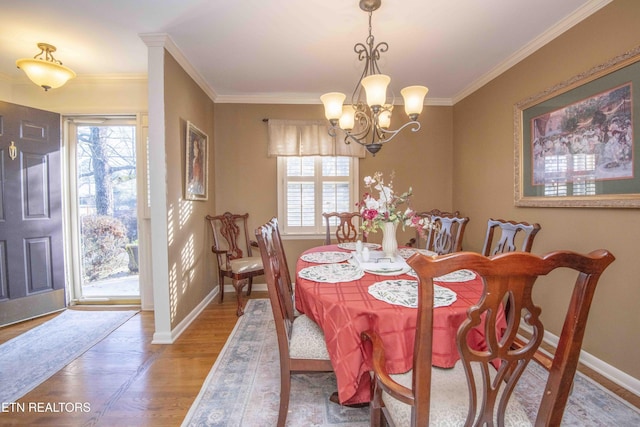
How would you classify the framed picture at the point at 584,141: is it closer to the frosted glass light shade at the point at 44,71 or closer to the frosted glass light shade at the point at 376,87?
the frosted glass light shade at the point at 376,87

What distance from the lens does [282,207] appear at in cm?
373

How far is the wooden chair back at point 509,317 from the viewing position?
2.31ft

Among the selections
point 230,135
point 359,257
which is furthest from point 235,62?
point 359,257

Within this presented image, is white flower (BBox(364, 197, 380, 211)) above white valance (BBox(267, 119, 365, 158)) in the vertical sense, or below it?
below

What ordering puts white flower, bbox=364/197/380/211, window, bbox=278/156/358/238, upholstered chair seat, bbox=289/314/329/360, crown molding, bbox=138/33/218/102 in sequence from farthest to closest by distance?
1. window, bbox=278/156/358/238
2. crown molding, bbox=138/33/218/102
3. white flower, bbox=364/197/380/211
4. upholstered chair seat, bbox=289/314/329/360

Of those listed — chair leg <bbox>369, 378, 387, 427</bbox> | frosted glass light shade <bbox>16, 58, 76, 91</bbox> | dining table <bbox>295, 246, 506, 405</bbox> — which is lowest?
chair leg <bbox>369, 378, 387, 427</bbox>

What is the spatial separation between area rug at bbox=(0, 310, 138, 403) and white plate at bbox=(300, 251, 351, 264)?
1962 millimetres

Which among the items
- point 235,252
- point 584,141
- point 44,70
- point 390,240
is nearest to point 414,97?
point 390,240

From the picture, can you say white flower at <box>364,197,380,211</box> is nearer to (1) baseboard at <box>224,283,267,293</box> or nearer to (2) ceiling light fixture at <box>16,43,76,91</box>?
(1) baseboard at <box>224,283,267,293</box>

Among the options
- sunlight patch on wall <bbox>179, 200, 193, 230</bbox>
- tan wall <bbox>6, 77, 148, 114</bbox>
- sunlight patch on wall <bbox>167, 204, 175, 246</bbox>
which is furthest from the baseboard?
tan wall <bbox>6, 77, 148, 114</bbox>

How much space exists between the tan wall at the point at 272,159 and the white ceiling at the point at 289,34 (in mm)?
536

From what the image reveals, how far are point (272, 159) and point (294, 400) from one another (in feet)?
9.06

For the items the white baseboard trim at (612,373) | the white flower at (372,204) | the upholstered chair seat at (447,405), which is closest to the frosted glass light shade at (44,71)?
the white flower at (372,204)

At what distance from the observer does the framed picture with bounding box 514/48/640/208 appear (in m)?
1.74
